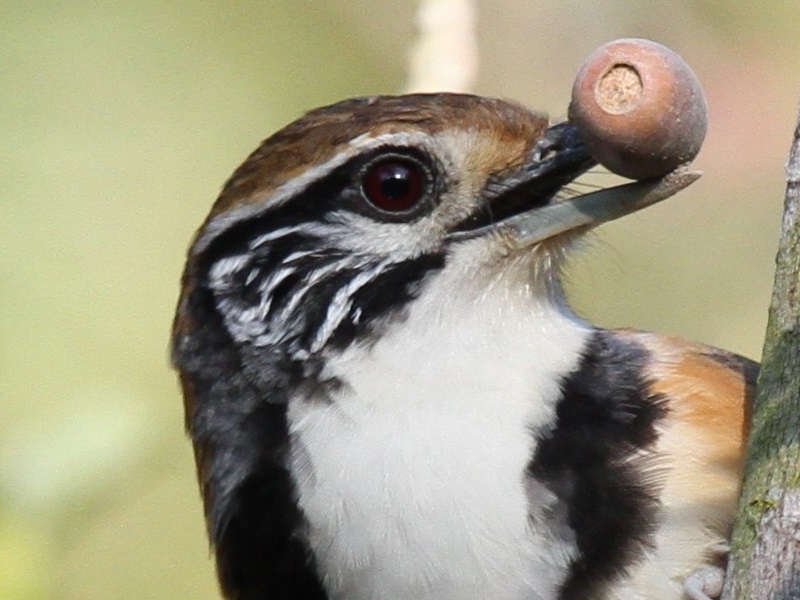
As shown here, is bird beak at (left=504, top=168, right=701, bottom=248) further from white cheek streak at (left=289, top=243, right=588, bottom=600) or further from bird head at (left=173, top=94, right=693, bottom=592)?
white cheek streak at (left=289, top=243, right=588, bottom=600)

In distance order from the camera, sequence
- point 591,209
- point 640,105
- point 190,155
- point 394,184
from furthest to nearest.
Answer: point 190,155
point 394,184
point 591,209
point 640,105

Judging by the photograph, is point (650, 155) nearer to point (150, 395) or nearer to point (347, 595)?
point (347, 595)

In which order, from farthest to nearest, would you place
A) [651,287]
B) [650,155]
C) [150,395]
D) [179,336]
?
1. [651,287]
2. [150,395]
3. [179,336]
4. [650,155]

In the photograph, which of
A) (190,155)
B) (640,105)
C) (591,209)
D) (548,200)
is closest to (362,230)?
(548,200)

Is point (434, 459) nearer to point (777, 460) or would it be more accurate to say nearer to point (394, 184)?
point (394, 184)

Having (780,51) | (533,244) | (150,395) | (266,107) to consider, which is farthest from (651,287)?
(533,244)

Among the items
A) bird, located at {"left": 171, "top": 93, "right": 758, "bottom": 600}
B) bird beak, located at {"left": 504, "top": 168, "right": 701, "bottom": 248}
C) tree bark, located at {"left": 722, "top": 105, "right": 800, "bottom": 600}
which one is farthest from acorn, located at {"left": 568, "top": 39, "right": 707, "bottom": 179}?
tree bark, located at {"left": 722, "top": 105, "right": 800, "bottom": 600}
